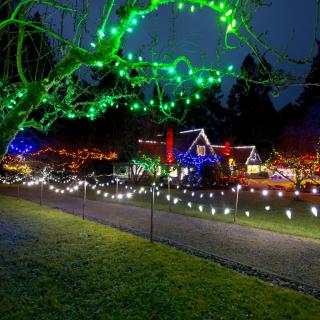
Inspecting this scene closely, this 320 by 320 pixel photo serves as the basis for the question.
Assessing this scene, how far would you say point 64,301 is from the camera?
4410 mm

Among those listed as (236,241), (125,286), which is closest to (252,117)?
(236,241)

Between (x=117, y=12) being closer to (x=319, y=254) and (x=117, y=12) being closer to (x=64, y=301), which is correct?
(x=64, y=301)

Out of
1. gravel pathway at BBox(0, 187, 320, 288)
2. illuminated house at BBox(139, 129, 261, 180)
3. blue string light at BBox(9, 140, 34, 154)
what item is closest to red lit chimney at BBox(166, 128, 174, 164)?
illuminated house at BBox(139, 129, 261, 180)

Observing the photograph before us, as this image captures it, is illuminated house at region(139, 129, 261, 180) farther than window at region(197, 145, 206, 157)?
No

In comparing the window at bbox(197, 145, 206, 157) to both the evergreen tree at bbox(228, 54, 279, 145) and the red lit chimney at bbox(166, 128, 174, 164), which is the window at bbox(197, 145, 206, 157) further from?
the evergreen tree at bbox(228, 54, 279, 145)

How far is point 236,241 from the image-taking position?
8383 millimetres

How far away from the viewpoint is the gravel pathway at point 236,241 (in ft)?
21.0

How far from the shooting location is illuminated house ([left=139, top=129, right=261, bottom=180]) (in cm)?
2822

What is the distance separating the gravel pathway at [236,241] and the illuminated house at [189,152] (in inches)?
619

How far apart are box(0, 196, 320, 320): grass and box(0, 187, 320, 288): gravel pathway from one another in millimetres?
1064

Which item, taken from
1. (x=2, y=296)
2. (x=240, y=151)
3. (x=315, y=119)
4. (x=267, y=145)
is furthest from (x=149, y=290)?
(x=267, y=145)

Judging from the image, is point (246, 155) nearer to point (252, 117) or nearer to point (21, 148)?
point (252, 117)

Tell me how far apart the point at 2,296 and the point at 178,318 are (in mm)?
2446

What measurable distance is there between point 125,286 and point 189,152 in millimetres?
26385
